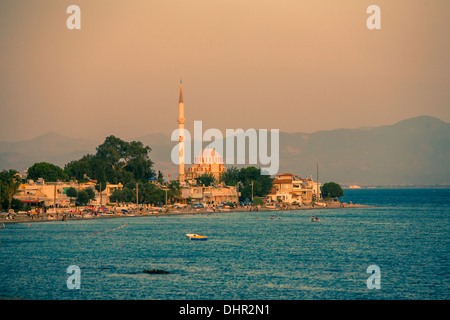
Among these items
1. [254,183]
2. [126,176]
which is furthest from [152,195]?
[254,183]

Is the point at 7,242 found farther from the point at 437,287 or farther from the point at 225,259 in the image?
the point at 437,287

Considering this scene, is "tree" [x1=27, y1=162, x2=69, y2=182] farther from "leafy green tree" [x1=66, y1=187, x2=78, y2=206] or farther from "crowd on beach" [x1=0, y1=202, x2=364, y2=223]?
"crowd on beach" [x1=0, y1=202, x2=364, y2=223]

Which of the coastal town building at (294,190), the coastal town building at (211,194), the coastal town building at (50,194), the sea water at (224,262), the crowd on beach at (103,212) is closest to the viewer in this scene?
the sea water at (224,262)

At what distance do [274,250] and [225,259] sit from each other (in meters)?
9.93

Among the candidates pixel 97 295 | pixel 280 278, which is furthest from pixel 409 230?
pixel 97 295

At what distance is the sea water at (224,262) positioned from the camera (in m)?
45.0

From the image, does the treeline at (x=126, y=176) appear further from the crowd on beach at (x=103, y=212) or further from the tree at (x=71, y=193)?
the crowd on beach at (x=103, y=212)

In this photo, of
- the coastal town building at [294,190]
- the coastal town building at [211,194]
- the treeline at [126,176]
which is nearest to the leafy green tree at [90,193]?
the treeline at [126,176]

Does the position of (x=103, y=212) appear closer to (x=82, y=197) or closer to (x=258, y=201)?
(x=82, y=197)

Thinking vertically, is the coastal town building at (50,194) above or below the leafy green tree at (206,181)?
below

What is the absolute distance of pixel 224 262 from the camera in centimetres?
6009

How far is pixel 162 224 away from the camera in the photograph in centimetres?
11250

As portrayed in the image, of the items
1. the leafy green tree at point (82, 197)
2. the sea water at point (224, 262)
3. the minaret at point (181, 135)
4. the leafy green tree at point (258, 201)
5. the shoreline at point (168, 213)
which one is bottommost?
the sea water at point (224, 262)
